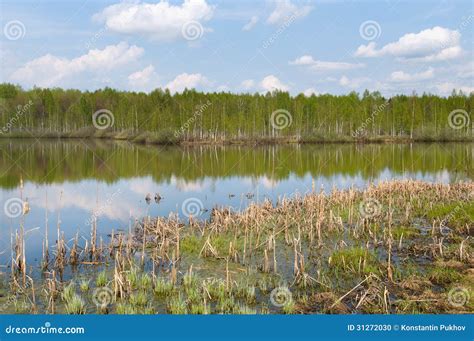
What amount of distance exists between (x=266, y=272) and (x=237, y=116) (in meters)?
78.6

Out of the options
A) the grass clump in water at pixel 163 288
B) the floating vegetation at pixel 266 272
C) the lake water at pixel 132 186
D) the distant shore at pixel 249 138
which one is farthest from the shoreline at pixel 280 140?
the grass clump in water at pixel 163 288

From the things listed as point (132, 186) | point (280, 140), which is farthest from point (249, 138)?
point (132, 186)

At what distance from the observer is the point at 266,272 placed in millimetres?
10516

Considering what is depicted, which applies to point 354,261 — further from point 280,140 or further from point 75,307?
point 280,140

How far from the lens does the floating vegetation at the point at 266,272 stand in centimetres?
844

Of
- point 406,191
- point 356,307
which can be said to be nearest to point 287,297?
point 356,307

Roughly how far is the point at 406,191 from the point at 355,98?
8809cm

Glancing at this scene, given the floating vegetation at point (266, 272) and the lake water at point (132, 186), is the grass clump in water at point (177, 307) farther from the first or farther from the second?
the lake water at point (132, 186)

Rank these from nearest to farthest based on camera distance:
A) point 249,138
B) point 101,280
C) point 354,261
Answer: point 101,280, point 354,261, point 249,138

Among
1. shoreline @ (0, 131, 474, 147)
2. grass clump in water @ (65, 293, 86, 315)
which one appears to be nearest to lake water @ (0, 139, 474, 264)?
grass clump in water @ (65, 293, 86, 315)

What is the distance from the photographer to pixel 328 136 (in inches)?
3442

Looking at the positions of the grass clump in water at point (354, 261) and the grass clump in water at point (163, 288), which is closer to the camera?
the grass clump in water at point (163, 288)

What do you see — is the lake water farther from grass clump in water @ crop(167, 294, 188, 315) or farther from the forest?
the forest

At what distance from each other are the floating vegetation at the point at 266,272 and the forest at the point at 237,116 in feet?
223
